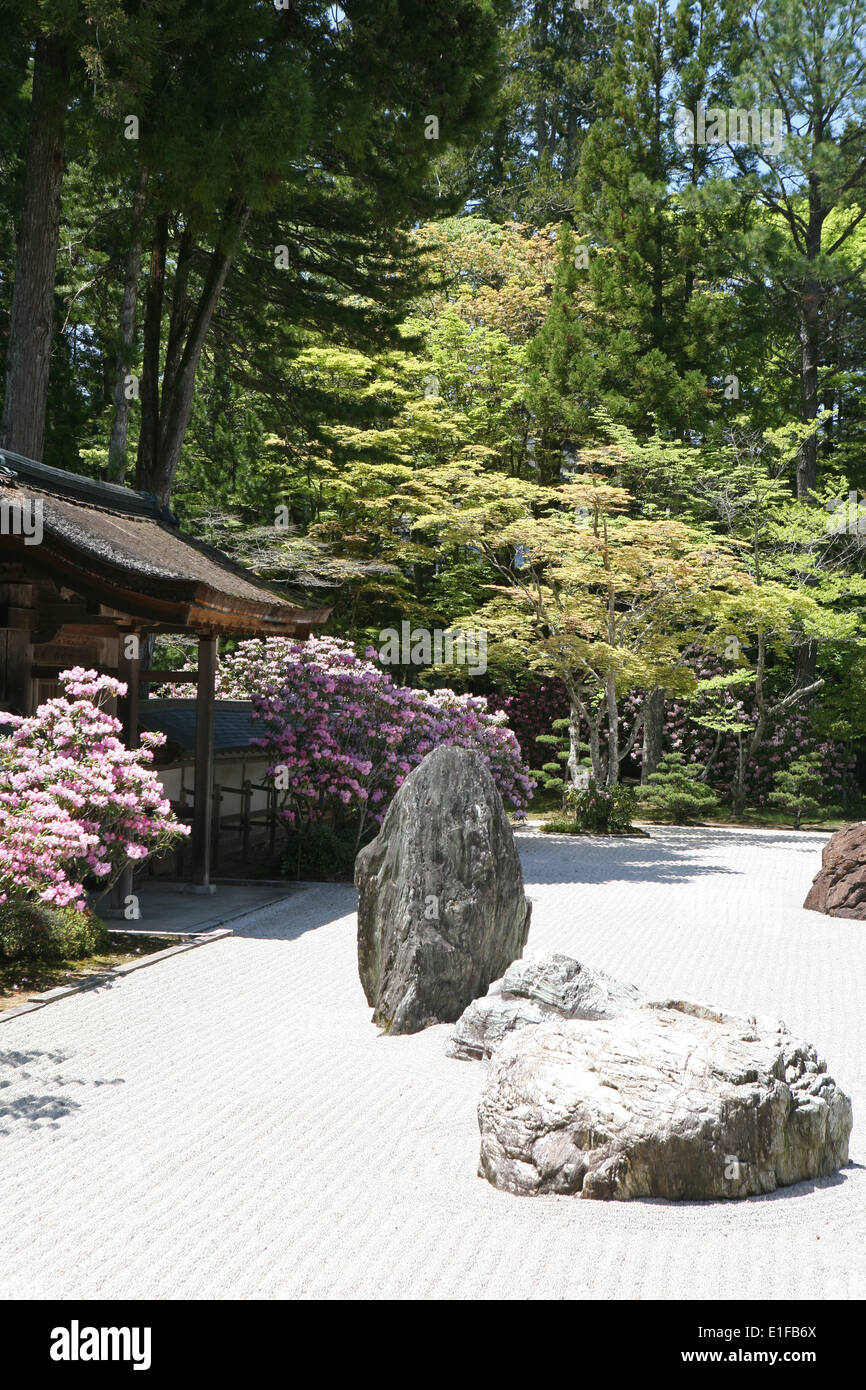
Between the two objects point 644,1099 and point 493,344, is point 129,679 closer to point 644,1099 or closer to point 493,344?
point 644,1099

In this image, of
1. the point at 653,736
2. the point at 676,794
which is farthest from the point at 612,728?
the point at 653,736

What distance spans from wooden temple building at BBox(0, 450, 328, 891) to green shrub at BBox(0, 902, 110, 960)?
2010 millimetres

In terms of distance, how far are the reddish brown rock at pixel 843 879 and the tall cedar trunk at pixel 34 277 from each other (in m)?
8.71

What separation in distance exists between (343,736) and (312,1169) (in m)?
8.06

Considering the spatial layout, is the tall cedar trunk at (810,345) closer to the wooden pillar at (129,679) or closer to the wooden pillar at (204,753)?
the wooden pillar at (204,753)

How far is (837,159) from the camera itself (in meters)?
20.6

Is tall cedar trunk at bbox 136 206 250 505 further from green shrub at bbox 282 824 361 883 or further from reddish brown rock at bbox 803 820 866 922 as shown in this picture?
reddish brown rock at bbox 803 820 866 922

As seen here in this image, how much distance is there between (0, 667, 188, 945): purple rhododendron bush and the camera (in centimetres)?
669

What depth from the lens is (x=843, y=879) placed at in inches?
409

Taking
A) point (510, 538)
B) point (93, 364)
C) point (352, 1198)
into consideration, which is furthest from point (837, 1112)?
point (93, 364)

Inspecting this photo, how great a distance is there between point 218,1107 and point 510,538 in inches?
522

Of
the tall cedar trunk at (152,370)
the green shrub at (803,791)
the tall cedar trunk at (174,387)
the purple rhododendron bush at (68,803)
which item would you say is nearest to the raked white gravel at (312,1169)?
the purple rhododendron bush at (68,803)

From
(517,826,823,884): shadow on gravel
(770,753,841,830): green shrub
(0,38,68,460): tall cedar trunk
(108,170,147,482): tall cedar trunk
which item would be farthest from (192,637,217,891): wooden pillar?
(770,753,841,830): green shrub

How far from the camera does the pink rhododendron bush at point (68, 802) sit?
263 inches
